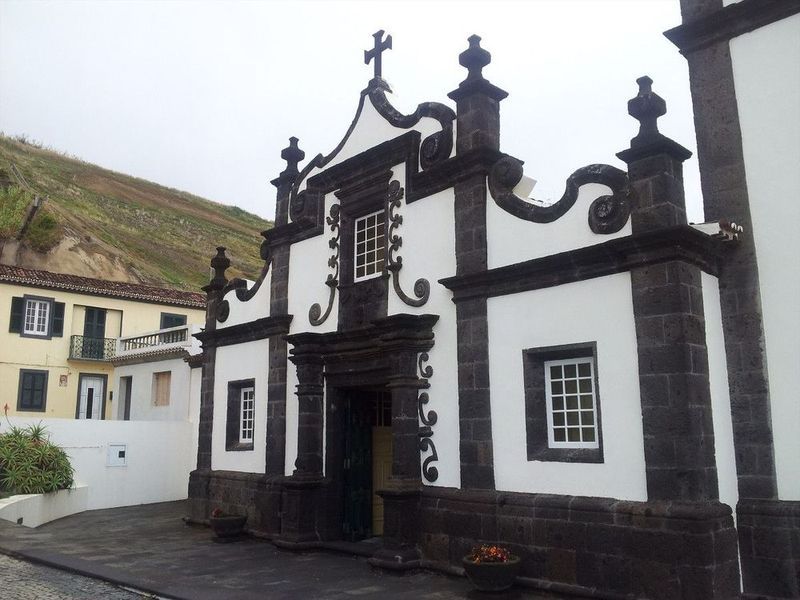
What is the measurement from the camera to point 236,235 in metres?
67.6

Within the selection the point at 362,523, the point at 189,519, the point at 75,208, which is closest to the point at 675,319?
the point at 362,523

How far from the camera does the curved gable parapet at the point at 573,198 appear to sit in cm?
823

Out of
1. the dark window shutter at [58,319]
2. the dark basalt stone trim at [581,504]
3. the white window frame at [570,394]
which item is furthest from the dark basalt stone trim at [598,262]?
the dark window shutter at [58,319]

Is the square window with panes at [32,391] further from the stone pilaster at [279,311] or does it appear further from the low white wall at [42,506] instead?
the stone pilaster at [279,311]

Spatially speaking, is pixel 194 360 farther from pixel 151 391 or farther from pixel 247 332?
pixel 247 332

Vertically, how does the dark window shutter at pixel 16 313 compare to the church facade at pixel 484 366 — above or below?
above

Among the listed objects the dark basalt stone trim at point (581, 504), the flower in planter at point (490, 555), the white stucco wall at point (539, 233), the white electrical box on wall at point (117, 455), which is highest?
the white stucco wall at point (539, 233)

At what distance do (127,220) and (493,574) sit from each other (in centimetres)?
5416

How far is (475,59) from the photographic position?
10211 millimetres

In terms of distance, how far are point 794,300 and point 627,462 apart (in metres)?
2.50

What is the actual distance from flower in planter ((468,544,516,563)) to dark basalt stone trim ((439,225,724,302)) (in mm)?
3184

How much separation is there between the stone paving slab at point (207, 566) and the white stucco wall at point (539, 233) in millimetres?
4105

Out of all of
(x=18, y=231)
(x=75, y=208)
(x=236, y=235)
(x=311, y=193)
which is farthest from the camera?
(x=236, y=235)

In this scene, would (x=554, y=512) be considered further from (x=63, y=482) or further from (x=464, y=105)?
(x=63, y=482)
